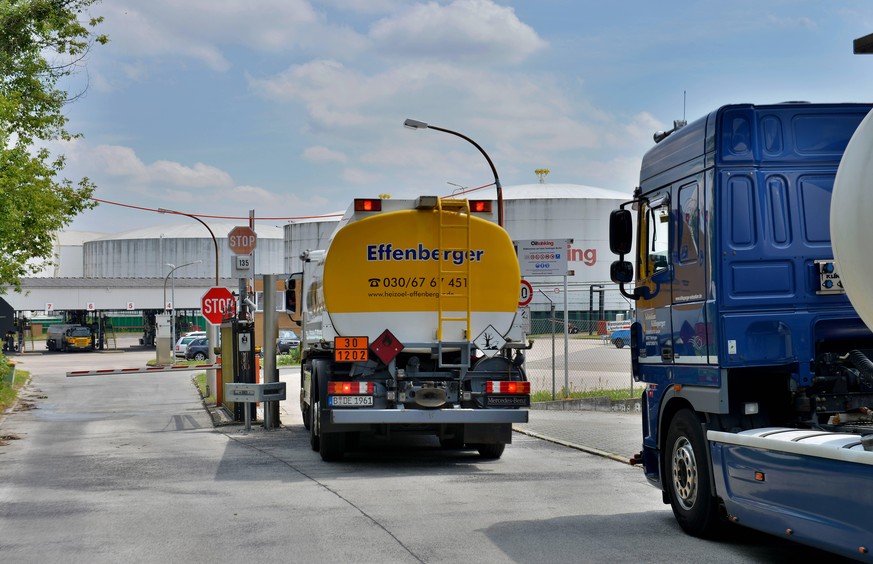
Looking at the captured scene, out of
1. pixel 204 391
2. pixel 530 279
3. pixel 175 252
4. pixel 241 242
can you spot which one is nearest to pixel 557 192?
pixel 530 279

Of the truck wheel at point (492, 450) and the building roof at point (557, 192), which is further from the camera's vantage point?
the building roof at point (557, 192)

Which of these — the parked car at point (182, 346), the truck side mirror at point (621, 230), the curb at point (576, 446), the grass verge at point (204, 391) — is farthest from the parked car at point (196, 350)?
the truck side mirror at point (621, 230)

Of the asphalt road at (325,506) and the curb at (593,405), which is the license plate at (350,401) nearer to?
the asphalt road at (325,506)

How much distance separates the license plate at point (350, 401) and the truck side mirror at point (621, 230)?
4689 mm

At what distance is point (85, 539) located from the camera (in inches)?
331

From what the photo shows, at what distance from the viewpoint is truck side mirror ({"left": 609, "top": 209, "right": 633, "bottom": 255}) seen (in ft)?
30.3

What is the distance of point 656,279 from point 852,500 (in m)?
3.20

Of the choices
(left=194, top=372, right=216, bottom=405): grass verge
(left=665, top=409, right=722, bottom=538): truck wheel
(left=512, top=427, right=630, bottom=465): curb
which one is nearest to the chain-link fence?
(left=512, top=427, right=630, bottom=465): curb

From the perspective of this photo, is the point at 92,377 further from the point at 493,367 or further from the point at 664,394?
the point at 664,394

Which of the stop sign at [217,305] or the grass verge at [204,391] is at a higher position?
the stop sign at [217,305]

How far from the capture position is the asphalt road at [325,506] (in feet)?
25.8

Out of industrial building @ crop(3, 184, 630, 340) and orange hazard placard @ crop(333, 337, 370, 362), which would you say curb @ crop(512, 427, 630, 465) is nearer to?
orange hazard placard @ crop(333, 337, 370, 362)

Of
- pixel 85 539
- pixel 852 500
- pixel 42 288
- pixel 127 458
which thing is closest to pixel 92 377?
pixel 127 458

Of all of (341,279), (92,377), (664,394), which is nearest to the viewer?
(664,394)
